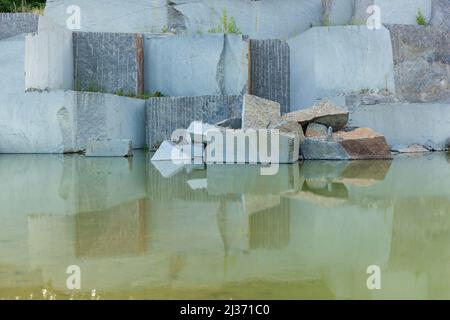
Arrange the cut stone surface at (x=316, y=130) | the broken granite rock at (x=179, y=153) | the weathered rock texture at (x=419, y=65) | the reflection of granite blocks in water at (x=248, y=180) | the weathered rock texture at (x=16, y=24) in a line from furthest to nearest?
the weathered rock texture at (x=419, y=65), the weathered rock texture at (x=16, y=24), the cut stone surface at (x=316, y=130), the broken granite rock at (x=179, y=153), the reflection of granite blocks in water at (x=248, y=180)

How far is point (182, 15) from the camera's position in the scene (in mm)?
11547

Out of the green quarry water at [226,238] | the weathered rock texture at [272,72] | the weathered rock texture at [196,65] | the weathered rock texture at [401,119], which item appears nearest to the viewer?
the green quarry water at [226,238]

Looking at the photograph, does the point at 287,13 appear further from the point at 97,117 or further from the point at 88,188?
the point at 88,188

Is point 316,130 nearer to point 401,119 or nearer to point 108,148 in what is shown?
point 401,119

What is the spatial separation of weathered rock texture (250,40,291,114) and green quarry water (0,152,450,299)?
5.91 m

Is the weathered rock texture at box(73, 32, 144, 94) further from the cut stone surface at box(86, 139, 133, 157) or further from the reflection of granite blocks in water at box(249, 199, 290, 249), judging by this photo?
the reflection of granite blocks in water at box(249, 199, 290, 249)

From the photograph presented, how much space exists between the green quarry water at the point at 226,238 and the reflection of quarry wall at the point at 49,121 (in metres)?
3.29

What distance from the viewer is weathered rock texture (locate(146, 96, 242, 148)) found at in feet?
29.2

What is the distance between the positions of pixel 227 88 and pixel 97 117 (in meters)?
2.61

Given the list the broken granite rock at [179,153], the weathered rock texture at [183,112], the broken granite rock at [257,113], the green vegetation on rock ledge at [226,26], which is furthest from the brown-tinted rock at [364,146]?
the green vegetation on rock ledge at [226,26]

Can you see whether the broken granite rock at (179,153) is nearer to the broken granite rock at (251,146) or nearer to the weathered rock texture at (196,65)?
the broken granite rock at (251,146)

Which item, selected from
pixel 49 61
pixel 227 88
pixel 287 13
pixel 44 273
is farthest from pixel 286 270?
pixel 287 13

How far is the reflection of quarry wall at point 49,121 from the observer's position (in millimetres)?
7684
